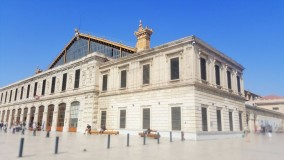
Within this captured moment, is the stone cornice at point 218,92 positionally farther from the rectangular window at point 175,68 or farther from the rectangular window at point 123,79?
the rectangular window at point 123,79

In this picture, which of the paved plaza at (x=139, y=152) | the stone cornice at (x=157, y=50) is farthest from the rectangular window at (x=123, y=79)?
the paved plaza at (x=139, y=152)

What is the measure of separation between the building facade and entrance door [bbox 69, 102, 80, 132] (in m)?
0.14

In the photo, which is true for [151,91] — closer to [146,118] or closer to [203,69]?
[146,118]

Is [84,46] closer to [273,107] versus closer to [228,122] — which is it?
[228,122]

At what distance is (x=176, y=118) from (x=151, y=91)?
433 centimetres

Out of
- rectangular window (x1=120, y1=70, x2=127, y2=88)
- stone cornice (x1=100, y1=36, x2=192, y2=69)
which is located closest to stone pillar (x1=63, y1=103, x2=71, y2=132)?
stone cornice (x1=100, y1=36, x2=192, y2=69)

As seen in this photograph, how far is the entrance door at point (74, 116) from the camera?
30.0m

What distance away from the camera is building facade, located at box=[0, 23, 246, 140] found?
2045cm

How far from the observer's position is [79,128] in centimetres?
2883

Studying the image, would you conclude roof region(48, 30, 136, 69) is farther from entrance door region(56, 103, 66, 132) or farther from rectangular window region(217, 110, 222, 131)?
rectangular window region(217, 110, 222, 131)

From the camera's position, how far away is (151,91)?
23016mm

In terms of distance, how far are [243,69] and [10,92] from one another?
2131 inches

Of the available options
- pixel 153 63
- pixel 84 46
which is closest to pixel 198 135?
pixel 153 63

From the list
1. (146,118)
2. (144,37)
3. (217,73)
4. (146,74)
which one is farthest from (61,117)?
(217,73)
